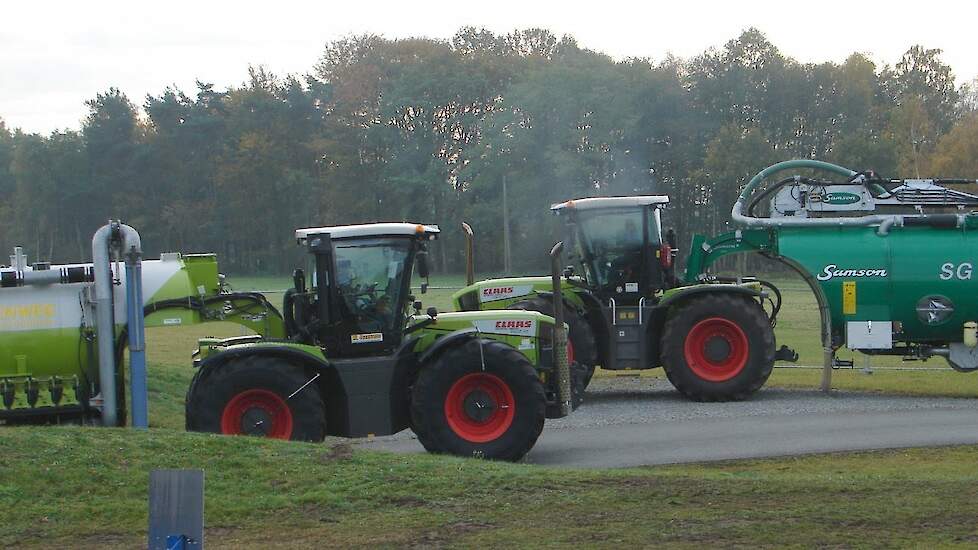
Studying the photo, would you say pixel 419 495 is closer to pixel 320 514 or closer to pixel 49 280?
pixel 320 514

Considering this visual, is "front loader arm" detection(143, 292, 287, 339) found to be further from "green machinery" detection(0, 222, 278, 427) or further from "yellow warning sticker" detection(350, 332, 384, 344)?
"yellow warning sticker" detection(350, 332, 384, 344)

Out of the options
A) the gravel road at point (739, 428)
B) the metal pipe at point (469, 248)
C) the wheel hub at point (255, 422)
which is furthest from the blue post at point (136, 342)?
the metal pipe at point (469, 248)

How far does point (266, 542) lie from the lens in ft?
26.2

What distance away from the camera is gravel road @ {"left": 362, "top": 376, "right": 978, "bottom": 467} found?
13.1m

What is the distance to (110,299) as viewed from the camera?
11992 millimetres

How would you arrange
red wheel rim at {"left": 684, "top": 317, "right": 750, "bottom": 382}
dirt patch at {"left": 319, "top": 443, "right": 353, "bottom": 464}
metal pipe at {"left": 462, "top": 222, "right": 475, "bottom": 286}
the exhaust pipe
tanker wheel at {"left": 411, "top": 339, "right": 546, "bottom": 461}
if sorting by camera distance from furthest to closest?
1. red wheel rim at {"left": 684, "top": 317, "right": 750, "bottom": 382}
2. metal pipe at {"left": 462, "top": 222, "right": 475, "bottom": 286}
3. tanker wheel at {"left": 411, "top": 339, "right": 546, "bottom": 461}
4. the exhaust pipe
5. dirt patch at {"left": 319, "top": 443, "right": 353, "bottom": 464}

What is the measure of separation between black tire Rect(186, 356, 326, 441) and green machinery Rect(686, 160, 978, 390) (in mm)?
8611

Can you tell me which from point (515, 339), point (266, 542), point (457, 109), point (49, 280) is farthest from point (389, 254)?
point (457, 109)

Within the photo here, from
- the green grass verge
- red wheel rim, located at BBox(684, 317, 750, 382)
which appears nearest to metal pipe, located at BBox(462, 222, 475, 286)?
red wheel rim, located at BBox(684, 317, 750, 382)

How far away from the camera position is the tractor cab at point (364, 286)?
12172 millimetres

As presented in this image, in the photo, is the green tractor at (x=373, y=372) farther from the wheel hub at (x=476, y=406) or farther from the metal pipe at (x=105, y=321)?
the metal pipe at (x=105, y=321)

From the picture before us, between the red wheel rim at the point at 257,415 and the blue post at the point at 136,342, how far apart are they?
0.80 m

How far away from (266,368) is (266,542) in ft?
13.3

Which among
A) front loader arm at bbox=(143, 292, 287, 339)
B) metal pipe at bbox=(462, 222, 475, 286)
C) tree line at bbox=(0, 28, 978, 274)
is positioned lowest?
front loader arm at bbox=(143, 292, 287, 339)
